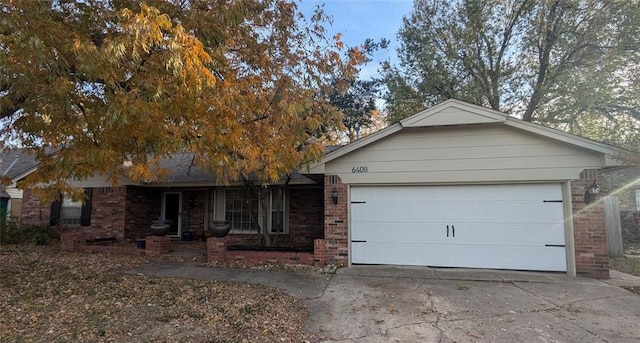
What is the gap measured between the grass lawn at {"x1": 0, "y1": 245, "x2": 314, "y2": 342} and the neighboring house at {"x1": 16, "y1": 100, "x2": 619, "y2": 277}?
3.23 metres

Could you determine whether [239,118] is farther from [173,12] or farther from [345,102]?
[345,102]

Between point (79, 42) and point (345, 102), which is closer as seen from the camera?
point (79, 42)

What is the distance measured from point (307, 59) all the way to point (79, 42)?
17.8 ft

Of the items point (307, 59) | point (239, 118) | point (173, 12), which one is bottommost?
point (239, 118)

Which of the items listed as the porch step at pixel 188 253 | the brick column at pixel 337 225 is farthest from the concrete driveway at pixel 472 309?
the porch step at pixel 188 253

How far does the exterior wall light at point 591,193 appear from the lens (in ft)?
24.8

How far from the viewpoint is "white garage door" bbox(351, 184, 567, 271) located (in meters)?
7.98

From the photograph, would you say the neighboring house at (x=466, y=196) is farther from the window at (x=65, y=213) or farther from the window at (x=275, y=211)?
the window at (x=65, y=213)

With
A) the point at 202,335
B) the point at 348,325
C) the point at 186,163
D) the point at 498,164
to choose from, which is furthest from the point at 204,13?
the point at 186,163

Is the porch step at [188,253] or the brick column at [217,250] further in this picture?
the porch step at [188,253]

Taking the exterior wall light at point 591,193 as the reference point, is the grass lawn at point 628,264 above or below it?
below

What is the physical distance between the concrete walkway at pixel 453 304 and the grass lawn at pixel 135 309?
0.54 m

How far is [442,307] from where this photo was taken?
5.68m

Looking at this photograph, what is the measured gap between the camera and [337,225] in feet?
28.8
